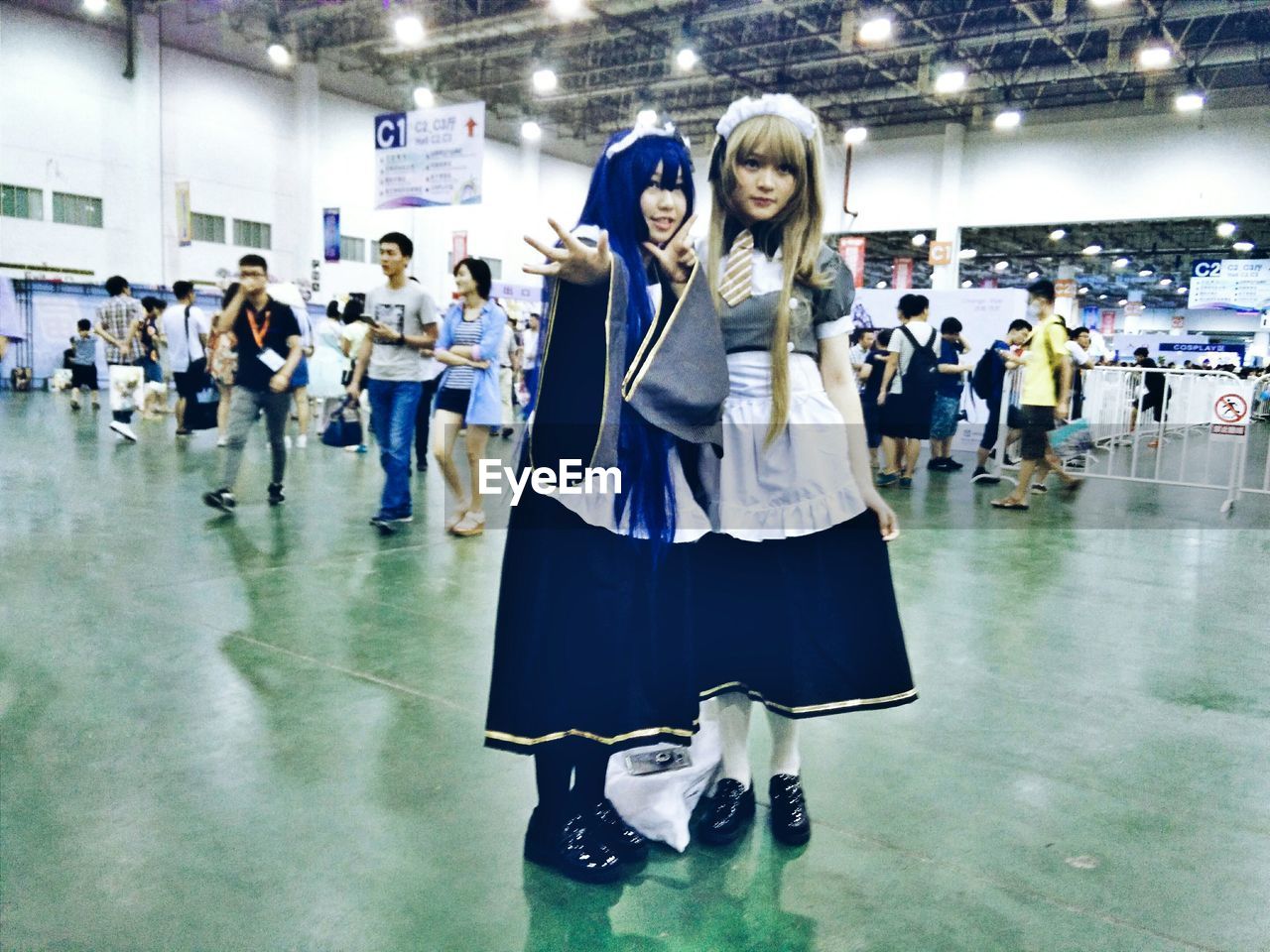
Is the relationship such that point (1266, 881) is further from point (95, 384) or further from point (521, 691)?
point (95, 384)

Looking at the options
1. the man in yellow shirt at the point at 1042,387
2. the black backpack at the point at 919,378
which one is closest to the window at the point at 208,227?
the black backpack at the point at 919,378

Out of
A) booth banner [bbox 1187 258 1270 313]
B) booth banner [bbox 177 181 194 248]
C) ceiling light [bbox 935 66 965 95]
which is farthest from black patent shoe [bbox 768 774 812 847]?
booth banner [bbox 1187 258 1270 313]

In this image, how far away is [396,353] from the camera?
5.21 metres

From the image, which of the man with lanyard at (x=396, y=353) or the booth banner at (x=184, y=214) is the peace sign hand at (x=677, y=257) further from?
the booth banner at (x=184, y=214)

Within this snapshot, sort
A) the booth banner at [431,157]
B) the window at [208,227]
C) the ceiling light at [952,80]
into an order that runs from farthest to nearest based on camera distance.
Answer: the window at [208,227], the ceiling light at [952,80], the booth banner at [431,157]

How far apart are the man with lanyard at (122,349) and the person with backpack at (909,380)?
715cm

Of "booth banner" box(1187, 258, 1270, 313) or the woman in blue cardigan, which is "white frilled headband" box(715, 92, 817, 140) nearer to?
the woman in blue cardigan

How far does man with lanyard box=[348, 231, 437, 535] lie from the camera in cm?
518

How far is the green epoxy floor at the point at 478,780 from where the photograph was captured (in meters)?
1.72

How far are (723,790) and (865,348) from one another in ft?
26.9

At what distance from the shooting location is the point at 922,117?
21.1 m

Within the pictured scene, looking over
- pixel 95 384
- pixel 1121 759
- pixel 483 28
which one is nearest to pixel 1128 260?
pixel 483 28

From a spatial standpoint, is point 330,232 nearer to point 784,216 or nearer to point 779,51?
point 779,51

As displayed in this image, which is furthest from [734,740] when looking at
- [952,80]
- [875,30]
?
[952,80]
